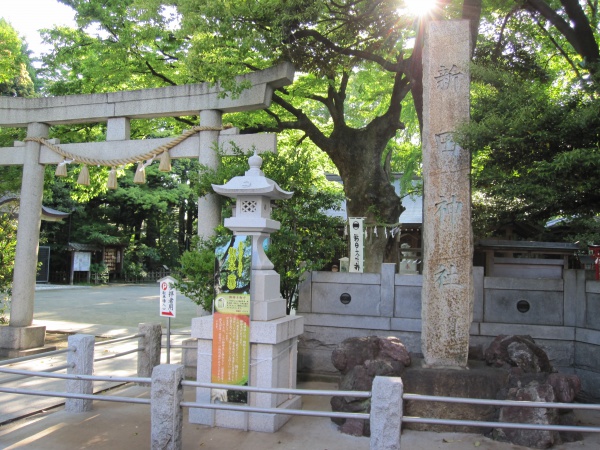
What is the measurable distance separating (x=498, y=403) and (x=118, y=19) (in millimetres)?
12476

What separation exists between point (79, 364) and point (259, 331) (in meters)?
2.73

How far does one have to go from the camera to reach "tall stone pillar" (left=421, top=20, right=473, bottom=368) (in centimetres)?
684

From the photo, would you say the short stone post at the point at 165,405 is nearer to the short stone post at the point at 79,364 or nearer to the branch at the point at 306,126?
the short stone post at the point at 79,364

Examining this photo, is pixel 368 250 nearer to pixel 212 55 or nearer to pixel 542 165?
pixel 212 55

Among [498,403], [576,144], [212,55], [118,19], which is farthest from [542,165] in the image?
[118,19]

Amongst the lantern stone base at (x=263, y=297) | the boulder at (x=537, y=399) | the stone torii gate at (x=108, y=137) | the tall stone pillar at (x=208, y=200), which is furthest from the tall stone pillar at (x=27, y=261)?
the boulder at (x=537, y=399)

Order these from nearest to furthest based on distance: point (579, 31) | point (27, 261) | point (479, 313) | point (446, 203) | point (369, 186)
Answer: point (446, 203), point (479, 313), point (579, 31), point (27, 261), point (369, 186)

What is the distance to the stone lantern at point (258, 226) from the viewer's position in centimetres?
658

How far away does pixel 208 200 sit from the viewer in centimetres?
976

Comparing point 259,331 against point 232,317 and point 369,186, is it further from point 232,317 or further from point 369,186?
point 369,186

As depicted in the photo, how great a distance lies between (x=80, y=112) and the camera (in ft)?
36.8

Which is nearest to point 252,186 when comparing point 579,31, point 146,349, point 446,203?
point 446,203

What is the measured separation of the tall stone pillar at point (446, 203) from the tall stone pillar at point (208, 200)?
4.30 metres

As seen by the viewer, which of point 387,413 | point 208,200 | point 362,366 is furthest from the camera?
point 208,200
